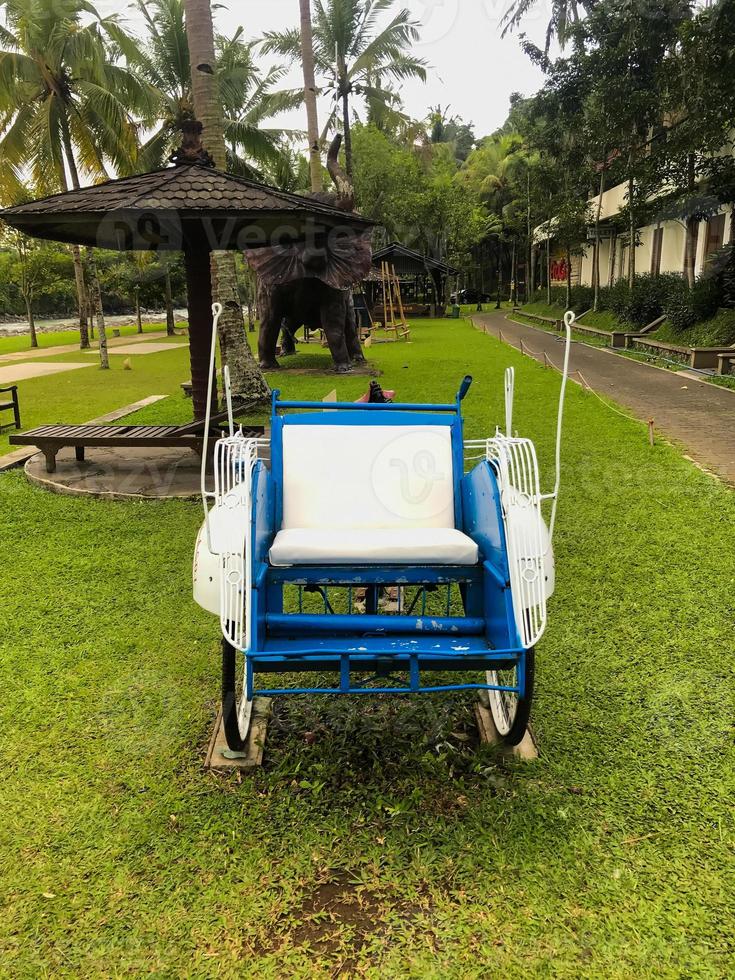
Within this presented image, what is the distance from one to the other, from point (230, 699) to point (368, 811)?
25.2 inches

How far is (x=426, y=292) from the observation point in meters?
42.1

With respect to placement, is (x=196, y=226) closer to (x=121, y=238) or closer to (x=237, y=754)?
(x=121, y=238)

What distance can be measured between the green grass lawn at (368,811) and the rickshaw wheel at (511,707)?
0.42 feet

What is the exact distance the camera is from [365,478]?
3289 millimetres

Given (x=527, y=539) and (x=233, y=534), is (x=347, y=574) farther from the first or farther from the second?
(x=527, y=539)

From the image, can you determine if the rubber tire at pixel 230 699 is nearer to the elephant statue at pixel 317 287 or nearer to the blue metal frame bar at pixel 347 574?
the blue metal frame bar at pixel 347 574

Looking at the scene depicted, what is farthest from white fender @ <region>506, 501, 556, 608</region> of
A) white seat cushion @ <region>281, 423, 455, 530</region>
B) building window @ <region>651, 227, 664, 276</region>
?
building window @ <region>651, 227, 664, 276</region>

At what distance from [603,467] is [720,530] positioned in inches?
76.9

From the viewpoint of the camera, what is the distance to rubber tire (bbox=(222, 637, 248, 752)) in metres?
2.56

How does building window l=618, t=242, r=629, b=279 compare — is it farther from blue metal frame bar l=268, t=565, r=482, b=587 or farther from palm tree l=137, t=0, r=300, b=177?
blue metal frame bar l=268, t=565, r=482, b=587

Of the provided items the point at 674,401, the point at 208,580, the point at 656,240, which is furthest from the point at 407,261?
the point at 208,580

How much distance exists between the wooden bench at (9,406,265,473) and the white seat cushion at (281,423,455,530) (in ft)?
12.1

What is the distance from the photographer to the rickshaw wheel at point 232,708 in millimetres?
2566

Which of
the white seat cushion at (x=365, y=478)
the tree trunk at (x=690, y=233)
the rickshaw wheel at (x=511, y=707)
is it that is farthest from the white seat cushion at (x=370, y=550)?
the tree trunk at (x=690, y=233)
